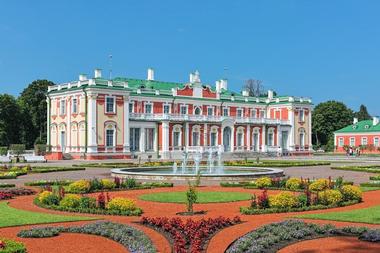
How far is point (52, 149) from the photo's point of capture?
5959 cm

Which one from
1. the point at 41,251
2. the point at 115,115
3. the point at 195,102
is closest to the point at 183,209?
the point at 41,251

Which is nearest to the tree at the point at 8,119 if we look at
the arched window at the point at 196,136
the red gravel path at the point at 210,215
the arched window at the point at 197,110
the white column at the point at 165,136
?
the white column at the point at 165,136

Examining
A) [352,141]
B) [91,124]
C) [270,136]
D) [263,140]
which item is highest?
[91,124]

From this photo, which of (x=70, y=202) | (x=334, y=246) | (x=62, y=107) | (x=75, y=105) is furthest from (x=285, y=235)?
(x=62, y=107)

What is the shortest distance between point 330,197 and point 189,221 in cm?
621

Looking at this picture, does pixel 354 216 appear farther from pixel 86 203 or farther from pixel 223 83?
pixel 223 83

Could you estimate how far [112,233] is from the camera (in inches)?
437

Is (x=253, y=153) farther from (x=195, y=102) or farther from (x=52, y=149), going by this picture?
(x=52, y=149)

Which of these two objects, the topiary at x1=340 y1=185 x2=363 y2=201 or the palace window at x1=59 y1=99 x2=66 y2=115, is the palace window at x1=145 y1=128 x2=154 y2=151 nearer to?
the palace window at x1=59 y1=99 x2=66 y2=115

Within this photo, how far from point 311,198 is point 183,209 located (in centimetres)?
425

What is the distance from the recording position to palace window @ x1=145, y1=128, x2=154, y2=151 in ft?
194

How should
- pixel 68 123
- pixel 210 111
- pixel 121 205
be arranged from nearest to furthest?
1. pixel 121 205
2. pixel 68 123
3. pixel 210 111

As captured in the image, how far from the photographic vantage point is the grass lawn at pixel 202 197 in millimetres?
17516

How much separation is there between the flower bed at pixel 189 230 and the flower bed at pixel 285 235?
704 millimetres
